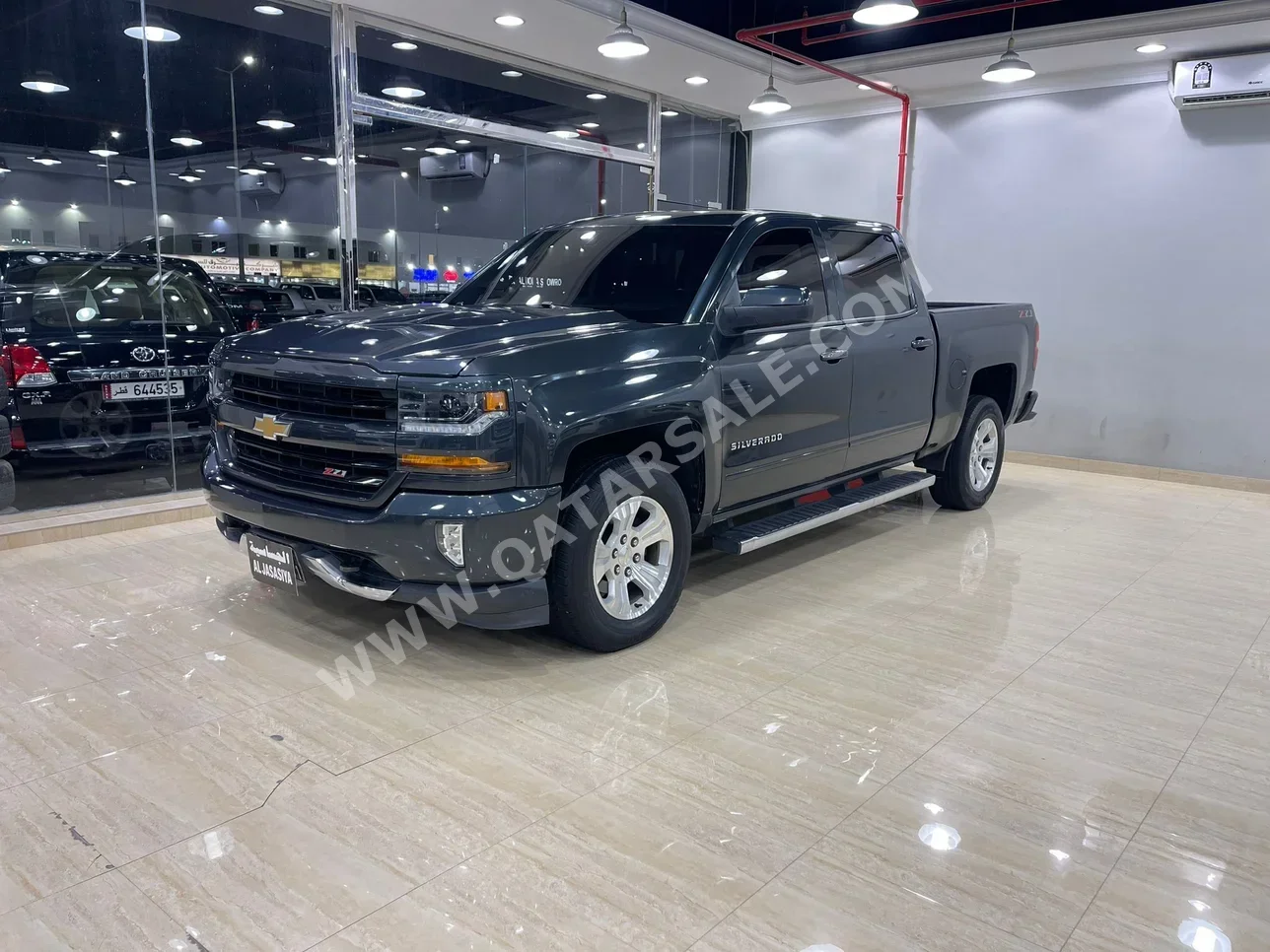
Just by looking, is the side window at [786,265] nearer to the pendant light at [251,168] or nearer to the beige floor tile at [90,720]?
the beige floor tile at [90,720]

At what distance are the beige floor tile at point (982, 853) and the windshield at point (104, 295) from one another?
5.32 metres

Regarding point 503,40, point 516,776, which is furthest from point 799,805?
point 503,40

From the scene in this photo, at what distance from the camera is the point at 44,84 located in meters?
5.23

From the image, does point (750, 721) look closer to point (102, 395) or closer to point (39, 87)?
point (102, 395)

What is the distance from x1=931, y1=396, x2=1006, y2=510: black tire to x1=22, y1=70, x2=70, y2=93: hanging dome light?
5764 mm

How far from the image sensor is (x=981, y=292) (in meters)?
8.79

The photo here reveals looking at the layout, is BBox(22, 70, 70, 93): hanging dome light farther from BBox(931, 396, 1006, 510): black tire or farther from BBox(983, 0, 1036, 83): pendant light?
BBox(983, 0, 1036, 83): pendant light

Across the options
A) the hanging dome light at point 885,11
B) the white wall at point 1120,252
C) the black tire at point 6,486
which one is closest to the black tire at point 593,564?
the hanging dome light at point 885,11

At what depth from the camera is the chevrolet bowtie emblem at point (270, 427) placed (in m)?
3.24

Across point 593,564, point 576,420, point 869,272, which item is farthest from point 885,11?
point 593,564

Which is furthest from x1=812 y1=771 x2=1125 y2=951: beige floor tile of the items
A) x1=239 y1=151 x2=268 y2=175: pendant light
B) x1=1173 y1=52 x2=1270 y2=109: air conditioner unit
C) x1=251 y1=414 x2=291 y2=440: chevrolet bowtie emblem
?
x1=1173 y1=52 x2=1270 y2=109: air conditioner unit

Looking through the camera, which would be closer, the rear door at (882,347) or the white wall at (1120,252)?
the rear door at (882,347)

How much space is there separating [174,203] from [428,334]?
3564 millimetres
